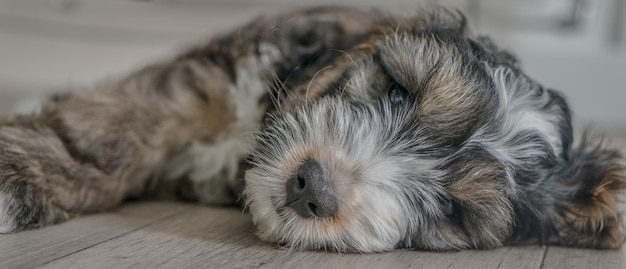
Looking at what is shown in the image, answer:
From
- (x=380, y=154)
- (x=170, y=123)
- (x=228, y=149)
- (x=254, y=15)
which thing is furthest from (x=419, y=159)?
(x=254, y=15)

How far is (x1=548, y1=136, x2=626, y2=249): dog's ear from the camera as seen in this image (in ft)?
7.72

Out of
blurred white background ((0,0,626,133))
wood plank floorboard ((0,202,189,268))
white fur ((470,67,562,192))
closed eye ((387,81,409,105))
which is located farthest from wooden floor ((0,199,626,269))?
blurred white background ((0,0,626,133))

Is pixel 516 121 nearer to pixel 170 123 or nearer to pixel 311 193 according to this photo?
pixel 311 193

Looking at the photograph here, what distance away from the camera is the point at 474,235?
2.21 meters

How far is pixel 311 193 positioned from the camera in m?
1.95

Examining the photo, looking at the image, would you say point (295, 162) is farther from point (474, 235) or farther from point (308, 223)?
point (474, 235)

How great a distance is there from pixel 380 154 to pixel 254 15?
14.0 feet

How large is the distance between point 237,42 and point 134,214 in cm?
86

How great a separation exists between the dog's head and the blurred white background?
3.92 m

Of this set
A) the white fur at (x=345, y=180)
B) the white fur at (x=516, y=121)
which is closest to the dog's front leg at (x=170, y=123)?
the white fur at (x=345, y=180)

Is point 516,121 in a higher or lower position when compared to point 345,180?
higher

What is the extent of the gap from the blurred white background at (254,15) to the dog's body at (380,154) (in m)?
3.71

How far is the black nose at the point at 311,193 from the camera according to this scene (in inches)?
76.3

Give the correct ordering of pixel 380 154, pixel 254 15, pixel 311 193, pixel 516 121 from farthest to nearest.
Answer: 1. pixel 254 15
2. pixel 516 121
3. pixel 380 154
4. pixel 311 193
